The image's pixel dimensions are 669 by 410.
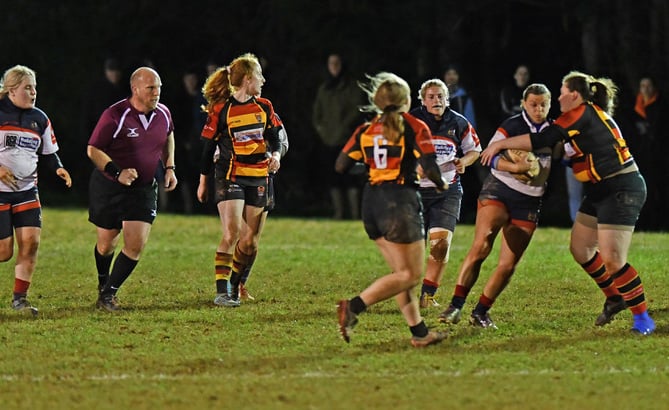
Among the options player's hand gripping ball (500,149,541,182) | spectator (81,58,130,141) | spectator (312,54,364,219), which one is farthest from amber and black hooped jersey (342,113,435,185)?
spectator (312,54,364,219)

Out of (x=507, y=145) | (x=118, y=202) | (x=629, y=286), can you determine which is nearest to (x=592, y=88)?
(x=507, y=145)

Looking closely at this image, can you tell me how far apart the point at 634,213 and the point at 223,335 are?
10.1 ft

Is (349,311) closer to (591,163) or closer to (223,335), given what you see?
(223,335)

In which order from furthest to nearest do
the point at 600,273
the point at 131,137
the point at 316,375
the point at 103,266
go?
1. the point at 103,266
2. the point at 131,137
3. the point at 600,273
4. the point at 316,375

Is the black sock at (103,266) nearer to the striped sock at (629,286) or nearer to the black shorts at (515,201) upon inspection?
the black shorts at (515,201)

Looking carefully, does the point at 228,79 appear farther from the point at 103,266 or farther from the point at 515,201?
the point at 515,201

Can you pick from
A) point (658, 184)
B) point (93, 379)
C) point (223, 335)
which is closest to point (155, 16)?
point (658, 184)

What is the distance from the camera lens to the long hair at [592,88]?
1014cm

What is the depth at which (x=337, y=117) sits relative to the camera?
2048cm

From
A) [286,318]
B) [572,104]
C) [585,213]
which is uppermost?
[572,104]

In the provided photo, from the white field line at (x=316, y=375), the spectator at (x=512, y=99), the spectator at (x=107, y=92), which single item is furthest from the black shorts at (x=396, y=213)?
the spectator at (x=107, y=92)

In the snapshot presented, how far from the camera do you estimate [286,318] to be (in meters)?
11.3

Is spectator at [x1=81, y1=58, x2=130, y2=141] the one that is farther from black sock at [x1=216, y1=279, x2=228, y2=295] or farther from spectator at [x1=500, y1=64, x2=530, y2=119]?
black sock at [x1=216, y1=279, x2=228, y2=295]

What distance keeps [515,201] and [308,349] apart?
199 centimetres
